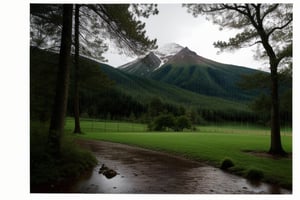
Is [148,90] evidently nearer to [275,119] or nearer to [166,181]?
[166,181]

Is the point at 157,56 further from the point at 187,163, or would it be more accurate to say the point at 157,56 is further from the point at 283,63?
the point at 283,63

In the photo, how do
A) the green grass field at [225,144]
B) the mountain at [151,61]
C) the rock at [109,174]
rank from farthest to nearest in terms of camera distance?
the mountain at [151,61]
the green grass field at [225,144]
the rock at [109,174]

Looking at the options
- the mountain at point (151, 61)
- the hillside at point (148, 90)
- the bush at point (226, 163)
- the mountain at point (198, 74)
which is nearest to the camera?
the bush at point (226, 163)

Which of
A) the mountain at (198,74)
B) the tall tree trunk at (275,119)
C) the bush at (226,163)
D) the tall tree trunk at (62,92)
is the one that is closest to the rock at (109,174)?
the tall tree trunk at (62,92)

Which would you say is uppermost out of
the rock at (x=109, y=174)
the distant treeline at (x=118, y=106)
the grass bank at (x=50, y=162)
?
the distant treeline at (x=118, y=106)

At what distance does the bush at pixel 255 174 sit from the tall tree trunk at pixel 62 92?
180 inches

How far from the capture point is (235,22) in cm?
748

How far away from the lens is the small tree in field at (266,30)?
698 cm

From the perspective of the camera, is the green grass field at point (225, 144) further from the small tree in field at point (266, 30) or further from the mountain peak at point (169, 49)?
the mountain peak at point (169, 49)

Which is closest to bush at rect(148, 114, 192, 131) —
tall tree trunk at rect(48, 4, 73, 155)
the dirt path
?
the dirt path

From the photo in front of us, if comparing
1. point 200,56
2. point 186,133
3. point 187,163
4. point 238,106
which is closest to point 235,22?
point 200,56

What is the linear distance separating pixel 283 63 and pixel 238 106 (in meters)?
1.87

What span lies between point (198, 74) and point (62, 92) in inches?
164

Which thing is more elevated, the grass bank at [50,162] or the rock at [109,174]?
the grass bank at [50,162]
